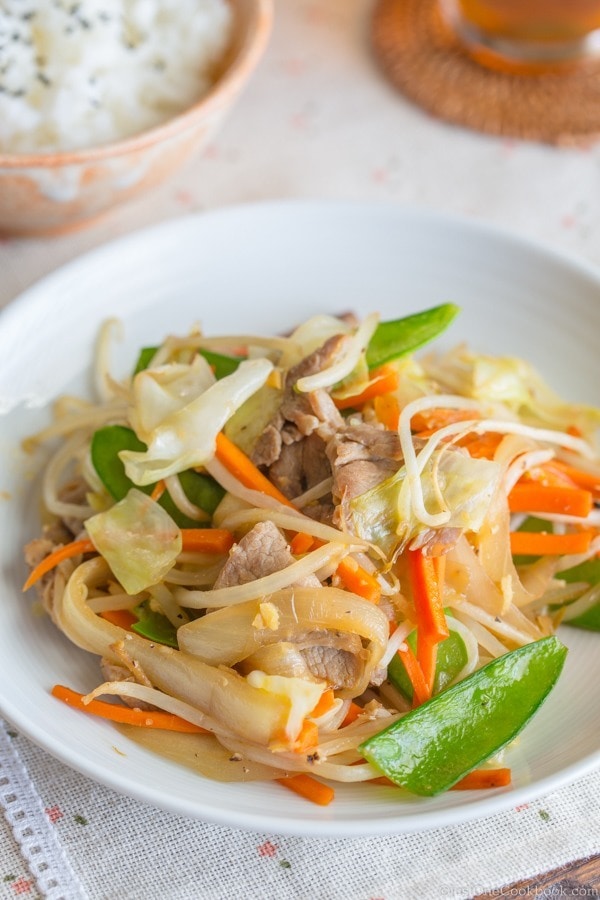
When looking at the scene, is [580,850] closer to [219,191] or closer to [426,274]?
[426,274]

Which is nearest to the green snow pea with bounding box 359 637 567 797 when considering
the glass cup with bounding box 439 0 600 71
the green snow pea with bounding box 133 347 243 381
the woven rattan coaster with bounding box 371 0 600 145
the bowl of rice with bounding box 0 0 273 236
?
the green snow pea with bounding box 133 347 243 381

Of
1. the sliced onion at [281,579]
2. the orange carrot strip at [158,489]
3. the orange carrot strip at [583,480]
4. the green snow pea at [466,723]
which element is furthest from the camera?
the orange carrot strip at [583,480]

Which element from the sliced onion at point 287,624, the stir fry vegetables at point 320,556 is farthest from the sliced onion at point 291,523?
the sliced onion at point 287,624

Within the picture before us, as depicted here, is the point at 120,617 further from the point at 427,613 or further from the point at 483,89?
the point at 483,89

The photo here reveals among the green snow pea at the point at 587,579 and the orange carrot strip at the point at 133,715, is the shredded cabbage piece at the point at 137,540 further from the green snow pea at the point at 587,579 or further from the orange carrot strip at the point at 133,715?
the green snow pea at the point at 587,579

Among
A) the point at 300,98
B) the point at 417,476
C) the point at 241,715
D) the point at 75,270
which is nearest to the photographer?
the point at 241,715

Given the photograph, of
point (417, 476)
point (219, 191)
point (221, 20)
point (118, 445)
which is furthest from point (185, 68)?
point (417, 476)

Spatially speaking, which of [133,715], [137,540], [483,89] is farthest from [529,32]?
[133,715]
